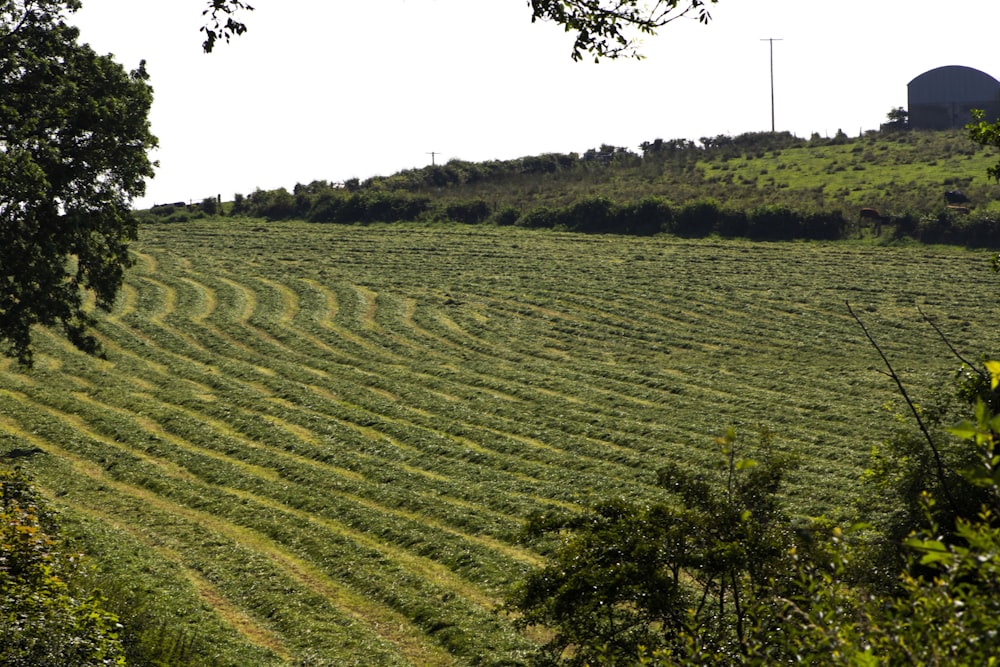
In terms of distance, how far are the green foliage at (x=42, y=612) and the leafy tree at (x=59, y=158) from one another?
12.8 metres

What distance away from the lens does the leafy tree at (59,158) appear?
85.9 feet

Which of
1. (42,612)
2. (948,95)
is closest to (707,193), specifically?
(948,95)

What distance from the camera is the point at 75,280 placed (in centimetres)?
2920

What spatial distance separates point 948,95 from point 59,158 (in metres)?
106

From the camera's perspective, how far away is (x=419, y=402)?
37.1m

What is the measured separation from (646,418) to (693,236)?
40.3m

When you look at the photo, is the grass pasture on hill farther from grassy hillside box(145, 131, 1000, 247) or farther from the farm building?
the farm building

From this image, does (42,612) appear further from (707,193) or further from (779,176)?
(779,176)

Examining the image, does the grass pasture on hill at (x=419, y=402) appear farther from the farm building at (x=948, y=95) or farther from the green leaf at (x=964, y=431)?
the farm building at (x=948, y=95)

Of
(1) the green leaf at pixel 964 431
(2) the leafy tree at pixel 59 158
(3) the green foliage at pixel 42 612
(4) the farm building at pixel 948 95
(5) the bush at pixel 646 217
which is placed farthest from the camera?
(4) the farm building at pixel 948 95

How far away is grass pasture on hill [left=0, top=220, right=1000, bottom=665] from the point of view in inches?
820

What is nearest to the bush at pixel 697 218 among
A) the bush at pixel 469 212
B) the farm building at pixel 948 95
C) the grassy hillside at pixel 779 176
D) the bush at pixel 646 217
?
the bush at pixel 646 217

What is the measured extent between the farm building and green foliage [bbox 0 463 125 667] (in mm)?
112265

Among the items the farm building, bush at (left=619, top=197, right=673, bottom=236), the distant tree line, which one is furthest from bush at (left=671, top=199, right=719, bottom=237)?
the farm building
